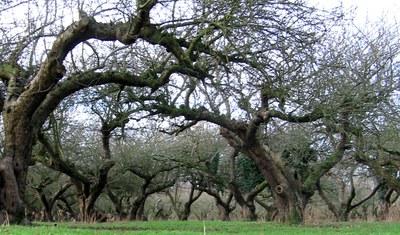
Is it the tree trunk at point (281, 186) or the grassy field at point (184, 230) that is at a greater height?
the tree trunk at point (281, 186)

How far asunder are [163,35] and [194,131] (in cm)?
1712

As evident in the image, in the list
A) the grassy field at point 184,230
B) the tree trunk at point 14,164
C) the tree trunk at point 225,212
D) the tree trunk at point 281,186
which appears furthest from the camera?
the tree trunk at point 225,212

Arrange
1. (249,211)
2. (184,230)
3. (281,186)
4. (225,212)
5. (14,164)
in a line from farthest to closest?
1. (225,212)
2. (249,211)
3. (281,186)
4. (184,230)
5. (14,164)

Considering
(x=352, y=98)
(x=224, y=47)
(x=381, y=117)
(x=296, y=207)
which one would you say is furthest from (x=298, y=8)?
(x=296, y=207)

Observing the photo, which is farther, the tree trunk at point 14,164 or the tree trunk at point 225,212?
the tree trunk at point 225,212

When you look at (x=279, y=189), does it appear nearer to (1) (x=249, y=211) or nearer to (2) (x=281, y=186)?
(2) (x=281, y=186)

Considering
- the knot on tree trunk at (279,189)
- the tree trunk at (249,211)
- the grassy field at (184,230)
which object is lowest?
the grassy field at (184,230)

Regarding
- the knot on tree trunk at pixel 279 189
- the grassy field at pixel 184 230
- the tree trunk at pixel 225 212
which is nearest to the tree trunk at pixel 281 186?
the knot on tree trunk at pixel 279 189

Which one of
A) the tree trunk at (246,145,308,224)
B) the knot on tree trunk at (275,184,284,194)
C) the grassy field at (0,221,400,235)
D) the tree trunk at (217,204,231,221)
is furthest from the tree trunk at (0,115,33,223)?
the tree trunk at (217,204,231,221)

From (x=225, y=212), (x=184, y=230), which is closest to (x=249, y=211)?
(x=225, y=212)

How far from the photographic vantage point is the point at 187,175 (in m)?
35.1

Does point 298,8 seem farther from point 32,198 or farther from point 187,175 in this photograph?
point 32,198

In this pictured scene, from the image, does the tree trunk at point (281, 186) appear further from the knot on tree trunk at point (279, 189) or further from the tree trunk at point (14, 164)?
the tree trunk at point (14, 164)

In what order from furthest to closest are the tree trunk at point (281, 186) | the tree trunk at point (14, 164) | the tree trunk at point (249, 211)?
1. the tree trunk at point (249, 211)
2. the tree trunk at point (281, 186)
3. the tree trunk at point (14, 164)
